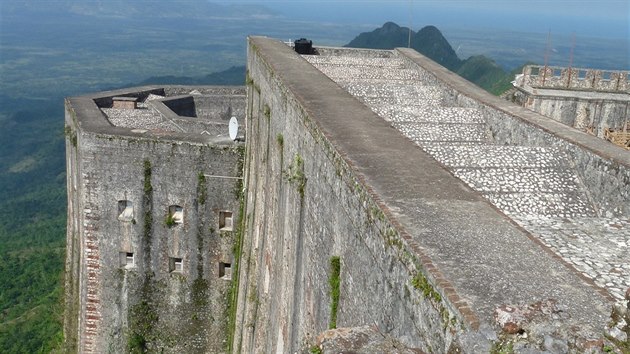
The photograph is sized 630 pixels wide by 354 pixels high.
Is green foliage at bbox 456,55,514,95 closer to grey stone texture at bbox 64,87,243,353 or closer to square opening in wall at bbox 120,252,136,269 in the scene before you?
grey stone texture at bbox 64,87,243,353

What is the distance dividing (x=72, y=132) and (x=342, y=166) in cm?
1273

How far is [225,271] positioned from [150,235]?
2100 millimetres

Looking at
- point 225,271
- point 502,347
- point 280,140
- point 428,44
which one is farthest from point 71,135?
point 428,44

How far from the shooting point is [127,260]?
1808 centimetres

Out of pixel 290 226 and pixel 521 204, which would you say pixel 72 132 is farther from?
pixel 521 204

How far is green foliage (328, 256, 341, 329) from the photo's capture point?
8102 millimetres

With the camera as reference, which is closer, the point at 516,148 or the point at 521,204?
the point at 521,204

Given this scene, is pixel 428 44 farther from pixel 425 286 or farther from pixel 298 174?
pixel 425 286

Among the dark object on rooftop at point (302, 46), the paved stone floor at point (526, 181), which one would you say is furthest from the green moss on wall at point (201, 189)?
the dark object on rooftop at point (302, 46)

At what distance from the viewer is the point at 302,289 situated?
10.2 m

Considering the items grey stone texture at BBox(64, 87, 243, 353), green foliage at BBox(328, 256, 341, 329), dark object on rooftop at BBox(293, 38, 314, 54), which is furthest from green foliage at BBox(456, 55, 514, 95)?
green foliage at BBox(328, 256, 341, 329)

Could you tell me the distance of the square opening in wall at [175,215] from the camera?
698 inches

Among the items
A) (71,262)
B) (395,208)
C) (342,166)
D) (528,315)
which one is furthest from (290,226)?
(71,262)

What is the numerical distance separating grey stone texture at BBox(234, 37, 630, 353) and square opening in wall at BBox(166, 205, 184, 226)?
183cm
